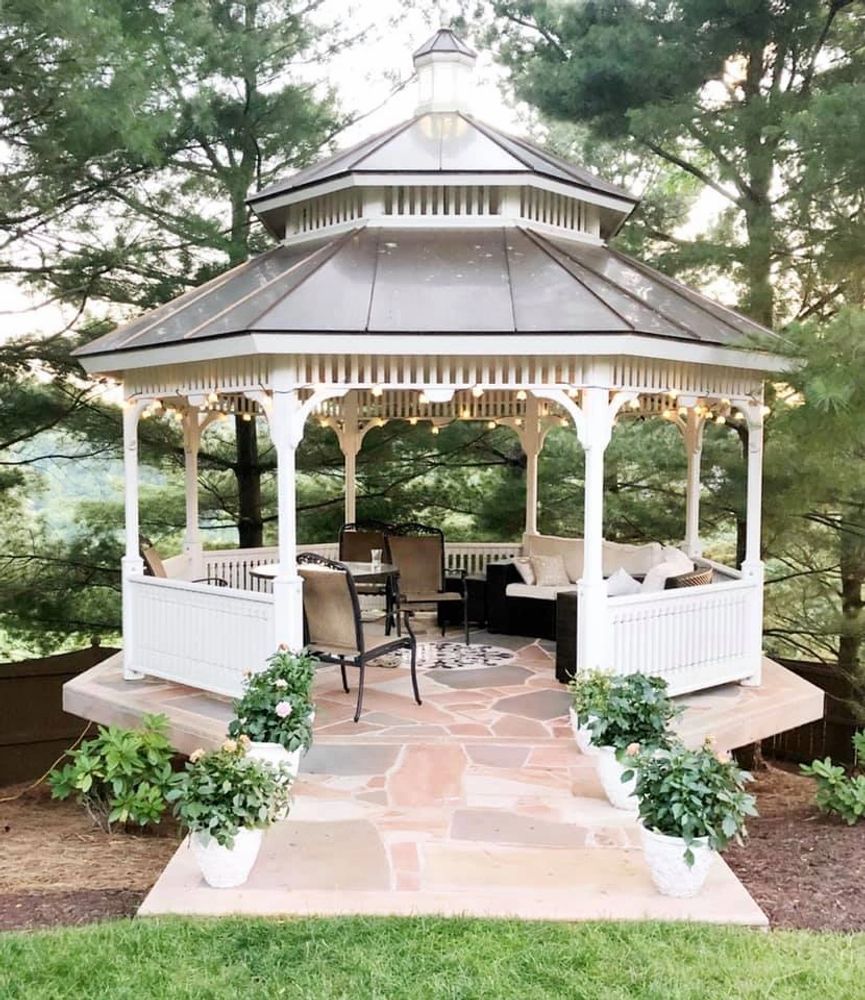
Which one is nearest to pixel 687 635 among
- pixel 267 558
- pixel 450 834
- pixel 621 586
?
pixel 621 586

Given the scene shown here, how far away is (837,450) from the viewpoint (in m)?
6.19

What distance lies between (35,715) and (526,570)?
21.7 ft

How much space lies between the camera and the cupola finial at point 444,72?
28.6ft

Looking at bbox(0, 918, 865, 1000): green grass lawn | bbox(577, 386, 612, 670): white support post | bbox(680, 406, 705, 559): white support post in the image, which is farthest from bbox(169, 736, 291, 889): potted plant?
bbox(680, 406, 705, 559): white support post

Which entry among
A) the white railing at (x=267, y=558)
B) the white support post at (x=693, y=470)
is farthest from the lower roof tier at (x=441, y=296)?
the white railing at (x=267, y=558)

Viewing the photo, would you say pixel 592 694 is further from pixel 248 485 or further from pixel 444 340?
pixel 248 485

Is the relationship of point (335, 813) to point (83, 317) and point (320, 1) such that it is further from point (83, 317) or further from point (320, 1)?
point (320, 1)

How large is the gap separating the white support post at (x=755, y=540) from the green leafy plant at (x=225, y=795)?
4379 millimetres

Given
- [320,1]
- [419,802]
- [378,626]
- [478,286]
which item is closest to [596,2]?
[320,1]

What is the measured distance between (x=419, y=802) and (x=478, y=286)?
3.52m

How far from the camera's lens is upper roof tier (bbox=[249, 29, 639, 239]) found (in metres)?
7.45

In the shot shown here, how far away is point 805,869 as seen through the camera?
4781 mm

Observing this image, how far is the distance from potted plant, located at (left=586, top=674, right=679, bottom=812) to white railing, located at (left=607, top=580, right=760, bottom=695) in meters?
1.15

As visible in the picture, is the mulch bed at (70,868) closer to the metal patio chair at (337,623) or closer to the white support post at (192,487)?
the metal patio chair at (337,623)
